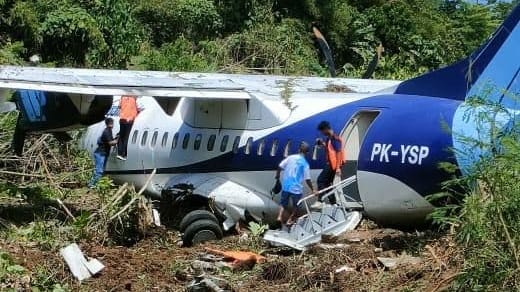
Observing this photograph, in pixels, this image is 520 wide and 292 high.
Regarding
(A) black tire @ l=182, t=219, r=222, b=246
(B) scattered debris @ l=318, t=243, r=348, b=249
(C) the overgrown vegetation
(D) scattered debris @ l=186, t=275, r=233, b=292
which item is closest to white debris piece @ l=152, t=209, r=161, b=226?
(A) black tire @ l=182, t=219, r=222, b=246

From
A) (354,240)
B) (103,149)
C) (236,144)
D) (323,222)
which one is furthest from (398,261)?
(103,149)

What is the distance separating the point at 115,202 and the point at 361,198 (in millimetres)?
3263

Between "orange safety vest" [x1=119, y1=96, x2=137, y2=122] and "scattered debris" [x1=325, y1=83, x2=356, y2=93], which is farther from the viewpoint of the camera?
"orange safety vest" [x1=119, y1=96, x2=137, y2=122]

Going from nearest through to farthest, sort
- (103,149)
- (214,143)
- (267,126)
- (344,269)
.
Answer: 1. (344,269)
2. (267,126)
3. (214,143)
4. (103,149)

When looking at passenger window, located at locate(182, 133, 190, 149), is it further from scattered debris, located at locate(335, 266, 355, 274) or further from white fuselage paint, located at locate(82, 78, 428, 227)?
scattered debris, located at locate(335, 266, 355, 274)

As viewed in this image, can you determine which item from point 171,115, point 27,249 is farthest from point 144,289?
point 171,115

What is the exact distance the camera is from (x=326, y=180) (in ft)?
39.2

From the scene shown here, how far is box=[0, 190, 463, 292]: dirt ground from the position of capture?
29.2 feet

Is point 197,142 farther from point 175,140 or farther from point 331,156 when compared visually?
point 331,156

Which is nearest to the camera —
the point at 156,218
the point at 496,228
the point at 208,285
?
the point at 496,228

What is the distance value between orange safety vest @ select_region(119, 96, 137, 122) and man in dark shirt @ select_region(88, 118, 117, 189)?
0.32 metres

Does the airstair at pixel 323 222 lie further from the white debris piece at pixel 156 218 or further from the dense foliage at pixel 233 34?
the dense foliage at pixel 233 34

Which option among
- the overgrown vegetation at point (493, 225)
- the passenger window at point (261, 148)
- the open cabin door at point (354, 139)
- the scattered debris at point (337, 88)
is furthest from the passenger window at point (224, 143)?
the overgrown vegetation at point (493, 225)

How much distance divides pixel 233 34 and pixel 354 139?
17.5 m
